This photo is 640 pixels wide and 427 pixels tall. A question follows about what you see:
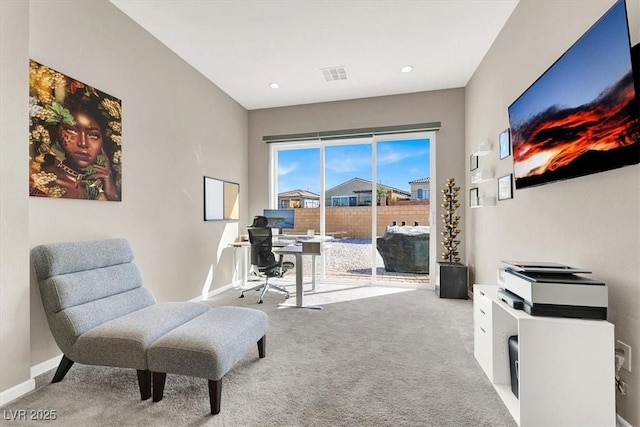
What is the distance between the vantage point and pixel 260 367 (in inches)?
85.7

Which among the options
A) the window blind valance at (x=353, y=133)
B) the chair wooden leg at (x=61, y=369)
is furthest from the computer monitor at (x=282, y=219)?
the chair wooden leg at (x=61, y=369)

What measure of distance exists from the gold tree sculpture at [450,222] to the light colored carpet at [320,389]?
155 cm

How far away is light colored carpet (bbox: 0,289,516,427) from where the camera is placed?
1.63 m

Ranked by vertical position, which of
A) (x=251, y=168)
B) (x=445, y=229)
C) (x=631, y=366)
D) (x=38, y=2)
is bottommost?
(x=631, y=366)

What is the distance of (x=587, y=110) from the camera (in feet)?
5.07

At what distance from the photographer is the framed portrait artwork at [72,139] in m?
2.05

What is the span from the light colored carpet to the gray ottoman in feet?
0.50

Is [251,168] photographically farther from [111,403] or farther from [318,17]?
[111,403]

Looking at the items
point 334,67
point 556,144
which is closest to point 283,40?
point 334,67

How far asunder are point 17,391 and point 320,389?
184 cm

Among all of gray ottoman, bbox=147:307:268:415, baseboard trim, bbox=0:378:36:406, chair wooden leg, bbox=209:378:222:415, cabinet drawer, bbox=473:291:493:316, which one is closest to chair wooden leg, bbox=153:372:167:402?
gray ottoman, bbox=147:307:268:415

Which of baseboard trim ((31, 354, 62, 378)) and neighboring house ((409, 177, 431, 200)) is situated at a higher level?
neighboring house ((409, 177, 431, 200))

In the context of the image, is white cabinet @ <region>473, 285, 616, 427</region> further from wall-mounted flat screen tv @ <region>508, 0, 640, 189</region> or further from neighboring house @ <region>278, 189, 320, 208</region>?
neighboring house @ <region>278, 189, 320, 208</region>

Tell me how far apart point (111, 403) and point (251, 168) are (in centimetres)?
402
